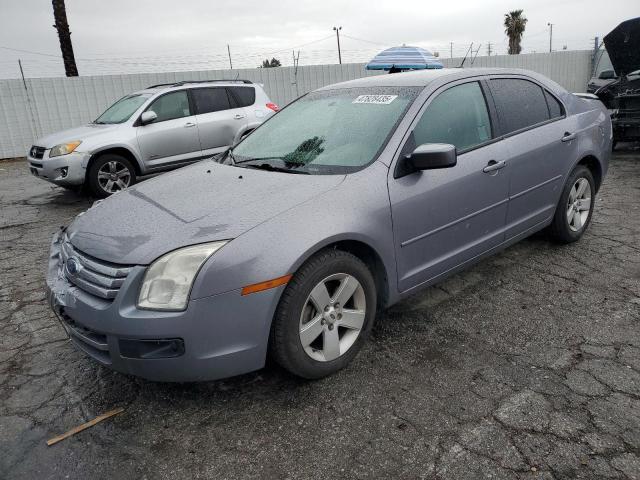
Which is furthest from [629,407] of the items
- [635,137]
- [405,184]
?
[635,137]

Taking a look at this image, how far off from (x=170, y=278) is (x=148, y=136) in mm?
6025

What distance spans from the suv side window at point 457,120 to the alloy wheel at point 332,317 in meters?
0.99

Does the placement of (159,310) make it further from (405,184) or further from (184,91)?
(184,91)

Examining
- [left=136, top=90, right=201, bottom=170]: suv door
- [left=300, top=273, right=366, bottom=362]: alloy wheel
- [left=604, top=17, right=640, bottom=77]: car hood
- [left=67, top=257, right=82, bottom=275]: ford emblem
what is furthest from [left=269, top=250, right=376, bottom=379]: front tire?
[left=604, top=17, right=640, bottom=77]: car hood

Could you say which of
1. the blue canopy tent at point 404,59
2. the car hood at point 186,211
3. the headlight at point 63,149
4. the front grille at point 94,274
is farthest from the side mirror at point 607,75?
→ the front grille at point 94,274

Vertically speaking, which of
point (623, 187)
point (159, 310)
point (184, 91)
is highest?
point (184, 91)

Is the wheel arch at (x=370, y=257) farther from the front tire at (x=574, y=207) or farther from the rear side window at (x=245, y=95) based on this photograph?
the rear side window at (x=245, y=95)

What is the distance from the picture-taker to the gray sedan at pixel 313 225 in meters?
2.34

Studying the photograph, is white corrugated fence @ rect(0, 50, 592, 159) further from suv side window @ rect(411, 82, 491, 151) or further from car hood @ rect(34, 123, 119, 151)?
suv side window @ rect(411, 82, 491, 151)

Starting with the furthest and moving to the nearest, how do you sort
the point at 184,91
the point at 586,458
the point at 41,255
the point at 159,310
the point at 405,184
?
the point at 184,91
the point at 41,255
the point at 405,184
the point at 159,310
the point at 586,458

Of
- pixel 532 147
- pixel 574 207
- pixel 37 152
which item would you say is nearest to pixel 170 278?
pixel 532 147

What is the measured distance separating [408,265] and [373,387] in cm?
75

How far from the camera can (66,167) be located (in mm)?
7250

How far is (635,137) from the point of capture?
848 cm
